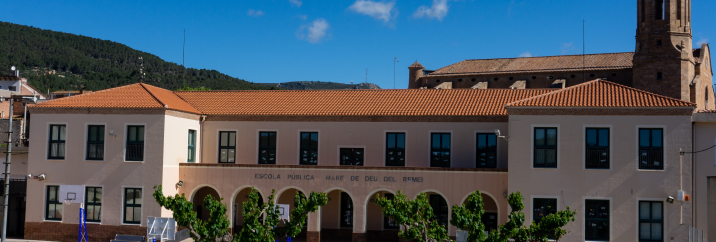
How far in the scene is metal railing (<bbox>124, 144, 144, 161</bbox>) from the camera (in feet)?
94.5

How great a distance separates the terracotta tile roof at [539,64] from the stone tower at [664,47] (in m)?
10.5

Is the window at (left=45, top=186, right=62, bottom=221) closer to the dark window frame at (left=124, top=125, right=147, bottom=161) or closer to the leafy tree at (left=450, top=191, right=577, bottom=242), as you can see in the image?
the dark window frame at (left=124, top=125, right=147, bottom=161)

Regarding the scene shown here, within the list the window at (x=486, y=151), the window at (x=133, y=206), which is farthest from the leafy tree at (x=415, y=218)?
the window at (x=133, y=206)

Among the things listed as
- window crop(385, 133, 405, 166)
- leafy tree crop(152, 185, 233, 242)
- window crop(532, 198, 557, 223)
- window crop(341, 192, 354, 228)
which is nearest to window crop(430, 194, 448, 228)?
window crop(385, 133, 405, 166)

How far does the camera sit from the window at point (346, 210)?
103 ft

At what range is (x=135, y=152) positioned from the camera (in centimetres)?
2888

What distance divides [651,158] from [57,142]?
27.4 m

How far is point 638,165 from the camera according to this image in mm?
24859

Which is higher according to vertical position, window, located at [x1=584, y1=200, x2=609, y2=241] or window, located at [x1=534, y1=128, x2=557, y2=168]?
window, located at [x1=534, y1=128, x2=557, y2=168]

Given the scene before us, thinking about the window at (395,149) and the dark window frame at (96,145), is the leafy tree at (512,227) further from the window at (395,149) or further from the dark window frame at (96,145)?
the dark window frame at (96,145)

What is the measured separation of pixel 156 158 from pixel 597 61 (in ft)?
144

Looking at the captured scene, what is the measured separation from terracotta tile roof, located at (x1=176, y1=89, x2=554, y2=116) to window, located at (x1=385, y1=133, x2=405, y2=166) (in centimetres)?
119

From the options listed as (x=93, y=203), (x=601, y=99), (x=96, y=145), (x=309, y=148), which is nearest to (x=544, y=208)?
(x=601, y=99)

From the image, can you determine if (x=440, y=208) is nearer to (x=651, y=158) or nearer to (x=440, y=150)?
(x=440, y=150)
